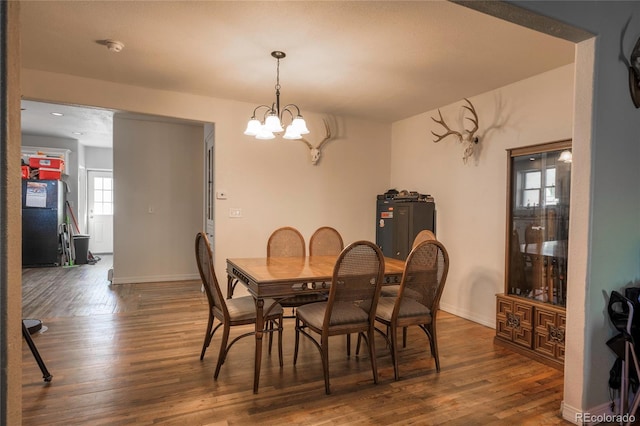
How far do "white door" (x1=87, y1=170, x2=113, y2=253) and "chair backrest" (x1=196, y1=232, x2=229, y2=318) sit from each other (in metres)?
7.17

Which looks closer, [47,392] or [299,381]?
[47,392]

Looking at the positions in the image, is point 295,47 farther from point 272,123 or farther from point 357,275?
point 357,275

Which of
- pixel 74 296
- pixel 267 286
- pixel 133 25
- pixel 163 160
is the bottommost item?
pixel 74 296

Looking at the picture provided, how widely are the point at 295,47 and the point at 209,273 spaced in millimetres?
1830

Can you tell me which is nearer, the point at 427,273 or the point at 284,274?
the point at 284,274

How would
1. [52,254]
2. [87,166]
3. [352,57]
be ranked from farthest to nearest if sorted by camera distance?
[87,166]
[52,254]
[352,57]

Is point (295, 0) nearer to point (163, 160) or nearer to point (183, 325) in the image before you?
point (183, 325)

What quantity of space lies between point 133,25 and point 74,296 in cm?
369

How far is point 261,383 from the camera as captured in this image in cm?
245

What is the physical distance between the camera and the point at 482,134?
12.7 ft

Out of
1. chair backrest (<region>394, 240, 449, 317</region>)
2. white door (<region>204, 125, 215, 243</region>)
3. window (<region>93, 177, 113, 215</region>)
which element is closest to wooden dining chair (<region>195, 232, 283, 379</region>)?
chair backrest (<region>394, 240, 449, 317</region>)

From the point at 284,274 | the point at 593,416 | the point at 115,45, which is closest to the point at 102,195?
the point at 115,45

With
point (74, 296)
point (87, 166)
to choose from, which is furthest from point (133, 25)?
point (87, 166)

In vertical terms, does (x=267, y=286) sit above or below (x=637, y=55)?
below
